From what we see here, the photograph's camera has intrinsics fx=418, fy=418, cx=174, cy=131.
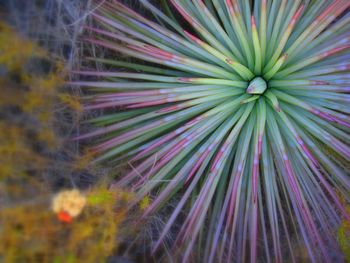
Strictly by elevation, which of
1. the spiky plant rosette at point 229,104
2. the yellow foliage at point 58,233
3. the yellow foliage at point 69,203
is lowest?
the yellow foliage at point 58,233

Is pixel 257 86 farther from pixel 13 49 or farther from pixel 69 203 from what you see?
pixel 13 49

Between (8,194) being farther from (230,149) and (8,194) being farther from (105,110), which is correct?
(230,149)

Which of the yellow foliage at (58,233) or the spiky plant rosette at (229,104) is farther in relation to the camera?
→ the spiky plant rosette at (229,104)

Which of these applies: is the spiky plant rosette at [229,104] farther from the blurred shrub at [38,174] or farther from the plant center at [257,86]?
the blurred shrub at [38,174]

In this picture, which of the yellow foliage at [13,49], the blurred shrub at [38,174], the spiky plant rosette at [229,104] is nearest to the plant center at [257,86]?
the spiky plant rosette at [229,104]

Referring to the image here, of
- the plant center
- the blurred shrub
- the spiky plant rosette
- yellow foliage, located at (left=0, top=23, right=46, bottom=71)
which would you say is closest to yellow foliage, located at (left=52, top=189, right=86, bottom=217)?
the blurred shrub

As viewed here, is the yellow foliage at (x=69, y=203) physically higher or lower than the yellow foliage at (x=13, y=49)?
lower

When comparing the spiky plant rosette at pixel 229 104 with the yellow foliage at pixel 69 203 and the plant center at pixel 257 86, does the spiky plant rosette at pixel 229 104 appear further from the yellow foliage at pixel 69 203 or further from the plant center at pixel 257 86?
the yellow foliage at pixel 69 203

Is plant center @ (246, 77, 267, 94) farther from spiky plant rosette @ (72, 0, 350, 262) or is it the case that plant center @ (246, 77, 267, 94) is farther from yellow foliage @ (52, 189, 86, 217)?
yellow foliage @ (52, 189, 86, 217)
